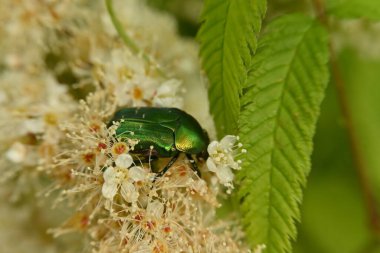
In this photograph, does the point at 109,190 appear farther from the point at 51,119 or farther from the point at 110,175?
the point at 51,119

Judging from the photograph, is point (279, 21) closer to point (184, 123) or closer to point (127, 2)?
point (184, 123)

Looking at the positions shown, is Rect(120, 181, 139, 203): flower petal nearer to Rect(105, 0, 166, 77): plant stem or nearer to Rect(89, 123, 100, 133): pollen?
Rect(89, 123, 100, 133): pollen

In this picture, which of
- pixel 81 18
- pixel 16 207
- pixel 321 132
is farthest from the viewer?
pixel 321 132

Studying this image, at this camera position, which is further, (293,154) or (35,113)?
(35,113)

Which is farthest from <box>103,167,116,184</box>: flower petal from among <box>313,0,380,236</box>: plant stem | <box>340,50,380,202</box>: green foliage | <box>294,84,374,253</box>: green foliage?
<box>340,50,380,202</box>: green foliage

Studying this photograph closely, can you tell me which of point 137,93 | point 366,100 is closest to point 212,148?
point 137,93

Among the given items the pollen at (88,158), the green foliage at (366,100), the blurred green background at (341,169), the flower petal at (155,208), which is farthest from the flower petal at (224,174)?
the green foliage at (366,100)

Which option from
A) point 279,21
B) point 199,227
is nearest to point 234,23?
point 279,21
